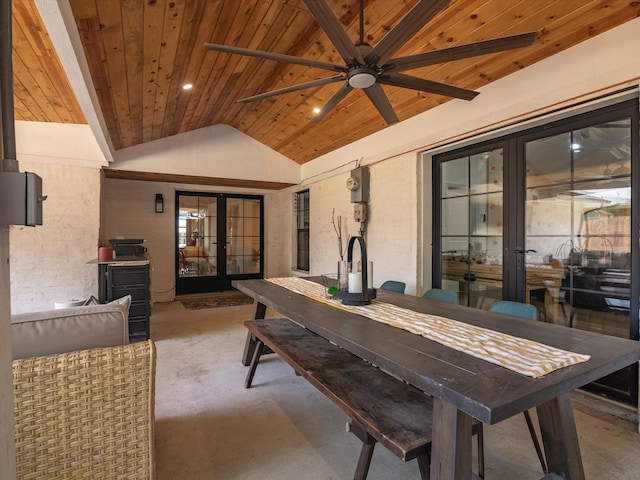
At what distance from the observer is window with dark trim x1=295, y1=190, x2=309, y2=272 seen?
679 centimetres

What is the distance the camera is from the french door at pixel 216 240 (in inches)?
264

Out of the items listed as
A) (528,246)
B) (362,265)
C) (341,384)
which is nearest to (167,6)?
(362,265)

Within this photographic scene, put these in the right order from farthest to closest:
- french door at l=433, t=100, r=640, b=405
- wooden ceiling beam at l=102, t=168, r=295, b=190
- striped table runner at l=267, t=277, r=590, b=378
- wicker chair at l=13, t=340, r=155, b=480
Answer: wooden ceiling beam at l=102, t=168, r=295, b=190, french door at l=433, t=100, r=640, b=405, wicker chair at l=13, t=340, r=155, b=480, striped table runner at l=267, t=277, r=590, b=378

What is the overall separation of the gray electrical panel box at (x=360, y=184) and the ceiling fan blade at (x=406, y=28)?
9.37 ft

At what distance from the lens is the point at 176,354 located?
137 inches

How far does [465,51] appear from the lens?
180 centimetres

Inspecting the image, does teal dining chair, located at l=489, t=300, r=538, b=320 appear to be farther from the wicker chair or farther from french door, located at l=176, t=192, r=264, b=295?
french door, located at l=176, t=192, r=264, b=295

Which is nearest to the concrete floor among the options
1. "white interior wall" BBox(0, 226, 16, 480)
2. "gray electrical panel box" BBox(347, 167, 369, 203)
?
"white interior wall" BBox(0, 226, 16, 480)

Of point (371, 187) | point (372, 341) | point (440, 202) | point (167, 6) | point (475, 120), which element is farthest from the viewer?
point (371, 187)

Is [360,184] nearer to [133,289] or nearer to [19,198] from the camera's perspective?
[133,289]

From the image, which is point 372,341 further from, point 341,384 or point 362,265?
point 362,265

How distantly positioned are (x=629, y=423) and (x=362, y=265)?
2069 mm

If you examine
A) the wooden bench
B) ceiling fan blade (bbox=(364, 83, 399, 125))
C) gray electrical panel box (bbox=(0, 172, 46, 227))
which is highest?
ceiling fan blade (bbox=(364, 83, 399, 125))

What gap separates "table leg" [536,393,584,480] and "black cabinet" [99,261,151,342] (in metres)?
3.83
